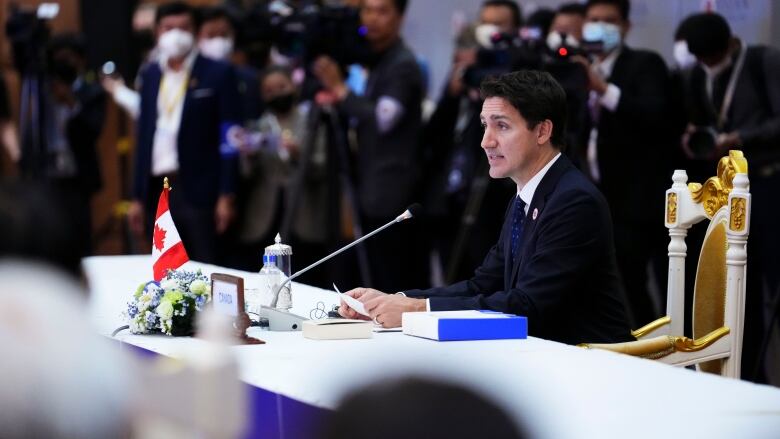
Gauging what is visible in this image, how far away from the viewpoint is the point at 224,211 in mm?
5797

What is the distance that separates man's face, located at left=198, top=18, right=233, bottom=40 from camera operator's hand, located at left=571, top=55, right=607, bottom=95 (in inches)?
91.0

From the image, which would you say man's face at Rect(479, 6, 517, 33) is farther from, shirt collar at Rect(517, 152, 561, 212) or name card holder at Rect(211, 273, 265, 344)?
name card holder at Rect(211, 273, 265, 344)

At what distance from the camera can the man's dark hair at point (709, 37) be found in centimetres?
448

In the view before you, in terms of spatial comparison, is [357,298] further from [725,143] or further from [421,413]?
[421,413]


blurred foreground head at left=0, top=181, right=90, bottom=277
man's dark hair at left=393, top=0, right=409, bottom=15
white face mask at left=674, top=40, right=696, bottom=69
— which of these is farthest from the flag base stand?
man's dark hair at left=393, top=0, right=409, bottom=15

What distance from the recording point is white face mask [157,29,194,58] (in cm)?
576

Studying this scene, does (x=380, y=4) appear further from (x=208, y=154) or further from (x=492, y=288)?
(x=492, y=288)

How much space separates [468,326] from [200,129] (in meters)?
3.42

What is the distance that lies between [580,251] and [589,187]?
0.16m

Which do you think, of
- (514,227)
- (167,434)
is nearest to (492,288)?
(514,227)

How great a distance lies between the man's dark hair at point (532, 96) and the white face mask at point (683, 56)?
1709 millimetres

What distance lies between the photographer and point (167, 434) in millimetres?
1057

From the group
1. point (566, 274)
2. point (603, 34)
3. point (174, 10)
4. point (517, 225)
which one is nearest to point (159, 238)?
point (517, 225)

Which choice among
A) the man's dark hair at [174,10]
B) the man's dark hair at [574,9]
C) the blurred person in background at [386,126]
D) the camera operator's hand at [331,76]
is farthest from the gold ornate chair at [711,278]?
the man's dark hair at [174,10]
